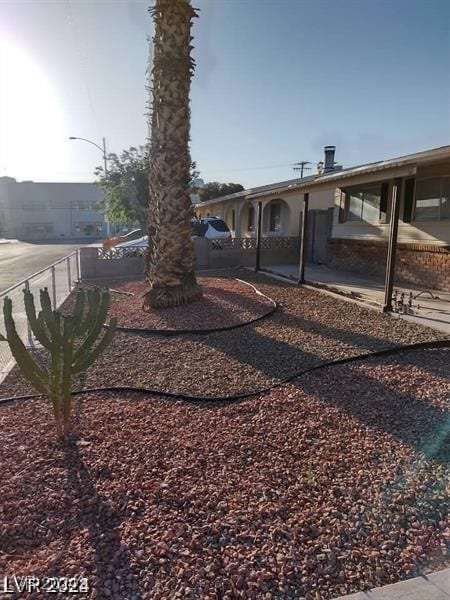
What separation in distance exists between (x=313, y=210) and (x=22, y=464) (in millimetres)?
15080

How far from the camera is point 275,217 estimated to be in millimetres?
20750

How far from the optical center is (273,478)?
2.99m

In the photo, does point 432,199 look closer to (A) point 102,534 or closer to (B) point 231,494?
(B) point 231,494

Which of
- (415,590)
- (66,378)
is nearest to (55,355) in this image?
(66,378)

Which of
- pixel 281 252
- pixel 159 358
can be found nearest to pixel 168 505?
pixel 159 358

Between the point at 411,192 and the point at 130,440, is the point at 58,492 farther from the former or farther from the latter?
the point at 411,192

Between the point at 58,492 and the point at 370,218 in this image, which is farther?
the point at 370,218

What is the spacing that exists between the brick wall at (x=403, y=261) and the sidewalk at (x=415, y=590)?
888 cm

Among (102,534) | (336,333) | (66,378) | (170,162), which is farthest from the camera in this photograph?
(170,162)

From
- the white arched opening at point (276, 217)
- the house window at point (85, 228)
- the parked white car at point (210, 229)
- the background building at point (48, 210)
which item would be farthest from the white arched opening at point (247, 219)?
the house window at point (85, 228)

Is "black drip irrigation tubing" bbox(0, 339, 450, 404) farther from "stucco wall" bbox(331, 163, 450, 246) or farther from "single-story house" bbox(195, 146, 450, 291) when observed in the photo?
"stucco wall" bbox(331, 163, 450, 246)

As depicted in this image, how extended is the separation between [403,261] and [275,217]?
10295 mm

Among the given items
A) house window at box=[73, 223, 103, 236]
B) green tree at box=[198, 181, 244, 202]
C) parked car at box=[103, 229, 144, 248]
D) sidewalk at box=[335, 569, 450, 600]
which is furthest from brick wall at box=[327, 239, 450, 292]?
house window at box=[73, 223, 103, 236]

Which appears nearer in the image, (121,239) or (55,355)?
(55,355)
